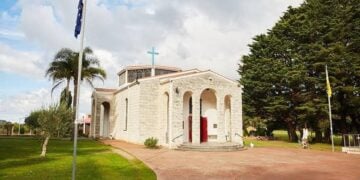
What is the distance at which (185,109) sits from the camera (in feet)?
90.4

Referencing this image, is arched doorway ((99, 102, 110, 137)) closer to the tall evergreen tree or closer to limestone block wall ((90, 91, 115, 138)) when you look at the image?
limestone block wall ((90, 91, 115, 138))

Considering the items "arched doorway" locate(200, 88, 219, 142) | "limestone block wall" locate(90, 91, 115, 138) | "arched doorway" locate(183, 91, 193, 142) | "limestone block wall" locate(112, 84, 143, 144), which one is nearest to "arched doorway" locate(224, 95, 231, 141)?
"arched doorway" locate(200, 88, 219, 142)

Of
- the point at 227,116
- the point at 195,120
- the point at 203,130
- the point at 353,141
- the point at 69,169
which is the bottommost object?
the point at 69,169

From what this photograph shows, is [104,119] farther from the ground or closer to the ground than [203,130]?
farther from the ground

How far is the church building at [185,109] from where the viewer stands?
2523 cm

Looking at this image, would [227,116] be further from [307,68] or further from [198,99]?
[307,68]

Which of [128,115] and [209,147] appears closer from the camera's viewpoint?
[209,147]

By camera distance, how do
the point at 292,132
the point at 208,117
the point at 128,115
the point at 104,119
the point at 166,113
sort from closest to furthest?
the point at 166,113, the point at 208,117, the point at 128,115, the point at 292,132, the point at 104,119

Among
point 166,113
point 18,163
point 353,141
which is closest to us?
point 18,163

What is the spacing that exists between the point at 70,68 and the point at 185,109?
1356 cm

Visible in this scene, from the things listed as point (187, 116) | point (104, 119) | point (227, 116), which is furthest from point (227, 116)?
point (104, 119)

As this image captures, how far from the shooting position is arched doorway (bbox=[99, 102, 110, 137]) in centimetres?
3959

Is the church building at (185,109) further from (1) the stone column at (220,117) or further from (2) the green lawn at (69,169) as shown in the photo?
(2) the green lawn at (69,169)

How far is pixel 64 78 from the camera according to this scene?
33438mm
